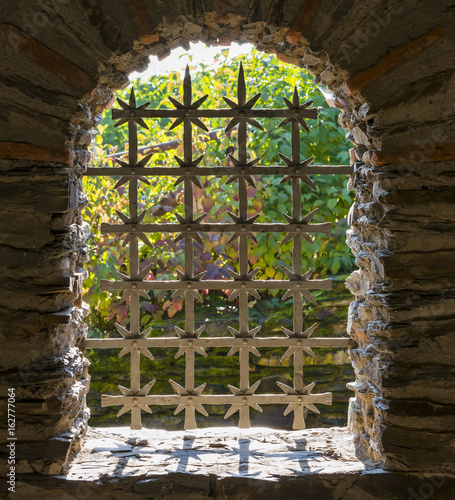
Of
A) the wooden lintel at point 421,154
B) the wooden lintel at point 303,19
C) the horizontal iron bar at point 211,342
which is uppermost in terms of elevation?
the wooden lintel at point 303,19

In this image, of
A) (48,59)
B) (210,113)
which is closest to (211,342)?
(210,113)

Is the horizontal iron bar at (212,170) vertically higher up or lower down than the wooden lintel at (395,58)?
lower down

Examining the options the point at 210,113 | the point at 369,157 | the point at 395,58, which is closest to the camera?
the point at 395,58

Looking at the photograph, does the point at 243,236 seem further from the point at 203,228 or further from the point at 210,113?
the point at 210,113

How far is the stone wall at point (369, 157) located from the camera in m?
1.67

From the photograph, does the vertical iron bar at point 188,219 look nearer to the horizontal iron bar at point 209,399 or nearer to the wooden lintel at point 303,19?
the horizontal iron bar at point 209,399

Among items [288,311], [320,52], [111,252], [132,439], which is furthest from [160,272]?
[320,52]

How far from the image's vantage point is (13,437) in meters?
1.72

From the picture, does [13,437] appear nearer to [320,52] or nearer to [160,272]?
[320,52]

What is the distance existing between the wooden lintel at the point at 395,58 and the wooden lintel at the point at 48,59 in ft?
3.11

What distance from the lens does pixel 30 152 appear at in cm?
172

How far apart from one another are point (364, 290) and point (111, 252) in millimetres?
2318

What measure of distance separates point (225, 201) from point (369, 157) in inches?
80.4

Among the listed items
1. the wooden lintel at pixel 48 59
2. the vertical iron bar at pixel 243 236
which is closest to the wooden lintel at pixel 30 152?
the wooden lintel at pixel 48 59
